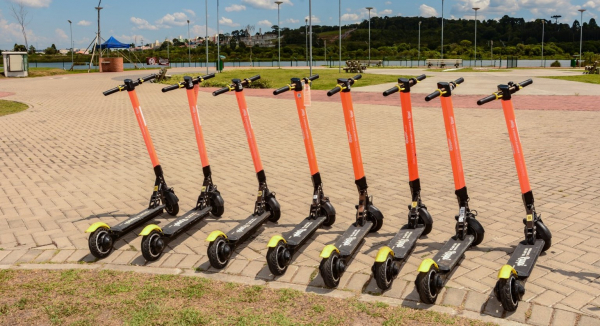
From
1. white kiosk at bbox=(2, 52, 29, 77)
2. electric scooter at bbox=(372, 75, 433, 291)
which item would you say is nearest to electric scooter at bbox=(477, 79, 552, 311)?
electric scooter at bbox=(372, 75, 433, 291)

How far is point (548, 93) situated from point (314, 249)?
1863 centimetres

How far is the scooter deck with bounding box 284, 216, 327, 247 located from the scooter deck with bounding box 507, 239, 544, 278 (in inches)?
64.3

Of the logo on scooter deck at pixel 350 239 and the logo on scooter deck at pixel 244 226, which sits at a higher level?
the logo on scooter deck at pixel 244 226

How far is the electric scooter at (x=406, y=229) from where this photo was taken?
13.4 feet

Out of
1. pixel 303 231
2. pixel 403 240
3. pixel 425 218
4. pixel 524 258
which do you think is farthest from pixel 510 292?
pixel 303 231

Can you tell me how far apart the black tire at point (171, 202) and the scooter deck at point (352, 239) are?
1.95 meters

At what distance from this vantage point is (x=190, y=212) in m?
5.76

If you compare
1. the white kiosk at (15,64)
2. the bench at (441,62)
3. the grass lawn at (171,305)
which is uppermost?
the bench at (441,62)

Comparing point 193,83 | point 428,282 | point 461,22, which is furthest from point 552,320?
point 461,22

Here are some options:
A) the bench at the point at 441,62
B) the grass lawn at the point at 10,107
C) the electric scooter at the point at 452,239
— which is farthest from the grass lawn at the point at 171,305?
the bench at the point at 441,62

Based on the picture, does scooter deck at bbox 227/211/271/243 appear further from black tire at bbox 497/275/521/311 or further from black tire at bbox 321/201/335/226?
black tire at bbox 497/275/521/311

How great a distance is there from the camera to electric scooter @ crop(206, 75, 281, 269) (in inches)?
181

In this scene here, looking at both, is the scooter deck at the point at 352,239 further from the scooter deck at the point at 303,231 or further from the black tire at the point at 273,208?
the black tire at the point at 273,208

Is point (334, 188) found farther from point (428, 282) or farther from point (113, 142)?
point (113, 142)
